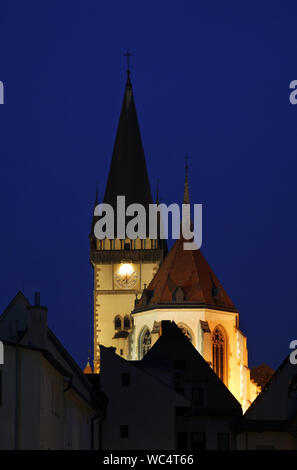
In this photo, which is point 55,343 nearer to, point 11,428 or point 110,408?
point 110,408

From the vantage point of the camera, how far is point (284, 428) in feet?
216

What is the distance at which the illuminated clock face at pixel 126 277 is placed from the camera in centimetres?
14075

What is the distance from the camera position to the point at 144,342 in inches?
4838

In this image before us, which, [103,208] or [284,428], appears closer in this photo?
[284,428]

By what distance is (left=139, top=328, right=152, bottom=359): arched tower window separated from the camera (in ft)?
401

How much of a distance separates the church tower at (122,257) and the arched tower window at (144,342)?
9939 mm

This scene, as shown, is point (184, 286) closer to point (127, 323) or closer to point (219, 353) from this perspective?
point (219, 353)

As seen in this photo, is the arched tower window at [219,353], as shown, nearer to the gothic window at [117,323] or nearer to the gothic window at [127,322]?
the gothic window at [127,322]

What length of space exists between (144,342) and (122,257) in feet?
68.2

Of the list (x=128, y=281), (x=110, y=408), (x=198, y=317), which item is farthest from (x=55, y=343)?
(x=128, y=281)

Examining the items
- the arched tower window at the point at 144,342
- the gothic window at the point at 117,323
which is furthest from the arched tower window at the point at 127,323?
the arched tower window at the point at 144,342

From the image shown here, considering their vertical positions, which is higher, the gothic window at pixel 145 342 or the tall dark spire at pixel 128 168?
the tall dark spire at pixel 128 168

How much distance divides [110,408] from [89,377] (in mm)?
4064
